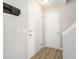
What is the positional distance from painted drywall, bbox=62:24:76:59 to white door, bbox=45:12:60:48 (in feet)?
8.74

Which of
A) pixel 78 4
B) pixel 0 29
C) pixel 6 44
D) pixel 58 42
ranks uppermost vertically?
pixel 78 4

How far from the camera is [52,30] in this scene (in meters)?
4.37

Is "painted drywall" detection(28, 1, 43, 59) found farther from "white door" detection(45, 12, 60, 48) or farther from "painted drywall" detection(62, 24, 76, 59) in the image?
"painted drywall" detection(62, 24, 76, 59)

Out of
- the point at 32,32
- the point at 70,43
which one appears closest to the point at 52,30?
the point at 32,32

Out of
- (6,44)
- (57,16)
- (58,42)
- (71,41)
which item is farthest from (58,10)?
(6,44)

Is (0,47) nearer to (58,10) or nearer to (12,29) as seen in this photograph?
(12,29)

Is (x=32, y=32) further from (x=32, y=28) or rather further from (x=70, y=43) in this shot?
(x=70, y=43)

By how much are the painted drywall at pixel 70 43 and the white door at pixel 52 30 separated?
2665mm

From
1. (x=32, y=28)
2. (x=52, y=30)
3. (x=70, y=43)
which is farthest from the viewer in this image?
(x=52, y=30)

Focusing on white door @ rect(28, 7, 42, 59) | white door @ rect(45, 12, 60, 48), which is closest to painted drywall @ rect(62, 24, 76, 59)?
white door @ rect(28, 7, 42, 59)

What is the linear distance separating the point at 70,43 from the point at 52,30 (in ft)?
9.51

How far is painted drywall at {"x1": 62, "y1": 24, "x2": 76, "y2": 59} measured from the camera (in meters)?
1.42

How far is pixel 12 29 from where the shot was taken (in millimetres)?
1548

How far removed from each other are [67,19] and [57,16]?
0.62 meters
